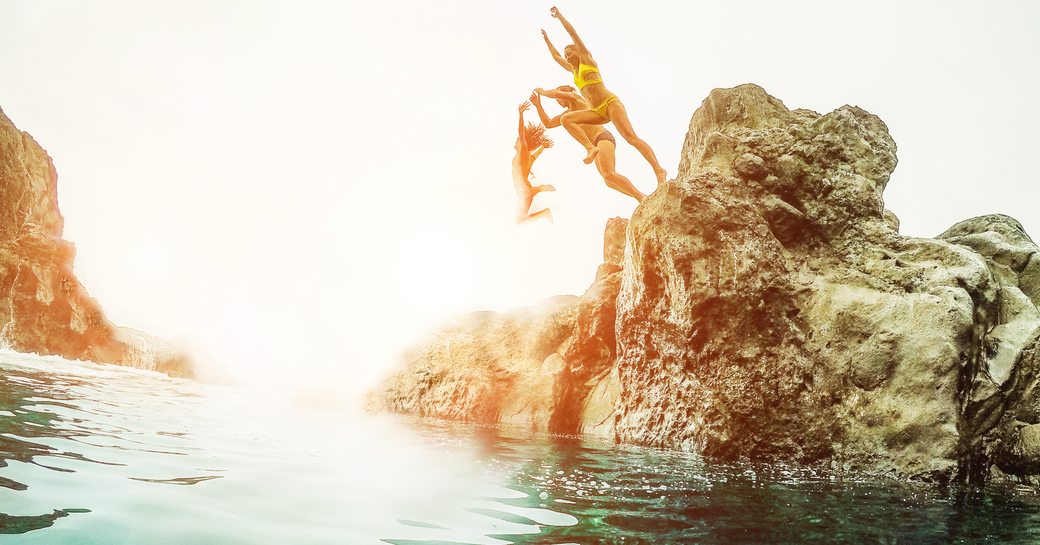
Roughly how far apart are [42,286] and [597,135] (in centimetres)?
2965

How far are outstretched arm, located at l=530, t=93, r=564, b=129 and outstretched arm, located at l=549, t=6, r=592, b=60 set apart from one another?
4.03ft

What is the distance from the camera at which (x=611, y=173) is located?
35.0ft

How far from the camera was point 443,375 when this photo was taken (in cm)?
1226

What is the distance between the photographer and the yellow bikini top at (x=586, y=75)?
11.0m

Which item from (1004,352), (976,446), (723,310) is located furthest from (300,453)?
(1004,352)

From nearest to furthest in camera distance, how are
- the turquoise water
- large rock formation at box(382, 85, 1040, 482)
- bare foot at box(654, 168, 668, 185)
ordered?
the turquoise water, large rock formation at box(382, 85, 1040, 482), bare foot at box(654, 168, 668, 185)

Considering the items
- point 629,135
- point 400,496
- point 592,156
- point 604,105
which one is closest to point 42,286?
point 592,156

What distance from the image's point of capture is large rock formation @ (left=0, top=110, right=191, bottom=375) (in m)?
26.2

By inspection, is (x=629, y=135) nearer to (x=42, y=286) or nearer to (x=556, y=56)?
(x=556, y=56)

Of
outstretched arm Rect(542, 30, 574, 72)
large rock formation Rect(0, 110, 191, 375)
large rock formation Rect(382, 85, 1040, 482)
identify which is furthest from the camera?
large rock formation Rect(0, 110, 191, 375)

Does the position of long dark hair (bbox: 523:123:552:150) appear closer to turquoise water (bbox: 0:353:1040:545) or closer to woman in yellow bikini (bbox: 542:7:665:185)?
woman in yellow bikini (bbox: 542:7:665:185)

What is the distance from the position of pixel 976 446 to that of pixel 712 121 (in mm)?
5723

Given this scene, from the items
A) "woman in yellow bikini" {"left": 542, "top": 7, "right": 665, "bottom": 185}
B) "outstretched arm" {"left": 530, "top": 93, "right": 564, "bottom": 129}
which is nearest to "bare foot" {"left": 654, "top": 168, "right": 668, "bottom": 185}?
"woman in yellow bikini" {"left": 542, "top": 7, "right": 665, "bottom": 185}

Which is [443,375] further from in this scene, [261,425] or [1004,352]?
[1004,352]
